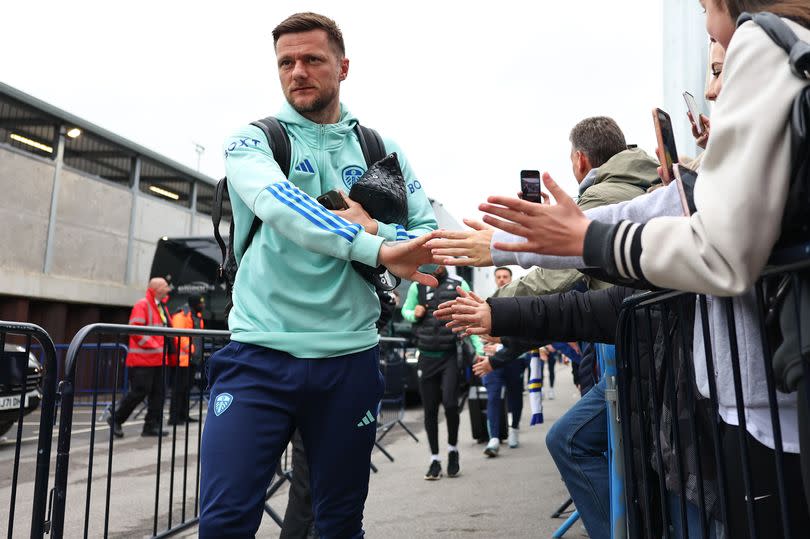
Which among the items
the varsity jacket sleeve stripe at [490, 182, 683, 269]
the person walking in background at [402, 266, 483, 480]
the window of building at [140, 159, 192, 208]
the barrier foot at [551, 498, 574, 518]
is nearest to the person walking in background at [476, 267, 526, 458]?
the person walking in background at [402, 266, 483, 480]

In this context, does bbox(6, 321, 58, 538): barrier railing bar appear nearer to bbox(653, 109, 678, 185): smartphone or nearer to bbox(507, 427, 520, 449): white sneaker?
bbox(653, 109, 678, 185): smartphone

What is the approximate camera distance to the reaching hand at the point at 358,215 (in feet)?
7.30

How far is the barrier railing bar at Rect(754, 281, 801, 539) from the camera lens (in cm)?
153

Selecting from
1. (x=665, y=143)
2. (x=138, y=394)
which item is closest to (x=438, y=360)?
(x=138, y=394)

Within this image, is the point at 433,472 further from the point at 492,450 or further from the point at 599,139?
the point at 599,139

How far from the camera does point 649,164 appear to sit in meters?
→ 3.69

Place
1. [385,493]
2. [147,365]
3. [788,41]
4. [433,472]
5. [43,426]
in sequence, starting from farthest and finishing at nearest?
[147,365] → [433,472] → [385,493] → [43,426] → [788,41]

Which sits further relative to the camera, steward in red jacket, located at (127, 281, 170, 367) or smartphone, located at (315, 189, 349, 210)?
steward in red jacket, located at (127, 281, 170, 367)

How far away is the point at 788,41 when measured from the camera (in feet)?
4.37

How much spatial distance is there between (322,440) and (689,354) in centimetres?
111

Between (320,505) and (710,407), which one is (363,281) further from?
(710,407)

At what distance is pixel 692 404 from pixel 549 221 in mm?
688

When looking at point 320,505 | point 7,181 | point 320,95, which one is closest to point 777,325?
point 320,505

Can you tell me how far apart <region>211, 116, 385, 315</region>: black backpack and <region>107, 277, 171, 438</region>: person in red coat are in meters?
5.52
